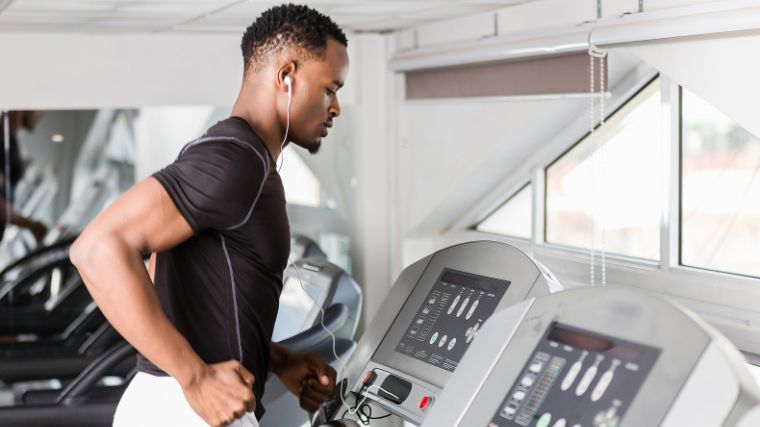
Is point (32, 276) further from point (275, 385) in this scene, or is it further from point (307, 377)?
point (307, 377)

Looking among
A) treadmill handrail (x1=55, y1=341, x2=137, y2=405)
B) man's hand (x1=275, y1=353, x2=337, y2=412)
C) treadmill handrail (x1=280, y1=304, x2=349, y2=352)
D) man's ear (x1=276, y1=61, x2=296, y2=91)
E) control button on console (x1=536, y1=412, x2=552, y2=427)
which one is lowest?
treadmill handrail (x1=55, y1=341, x2=137, y2=405)

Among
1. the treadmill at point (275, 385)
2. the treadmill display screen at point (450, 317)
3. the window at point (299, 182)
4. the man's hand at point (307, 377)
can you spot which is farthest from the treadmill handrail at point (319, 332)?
the window at point (299, 182)

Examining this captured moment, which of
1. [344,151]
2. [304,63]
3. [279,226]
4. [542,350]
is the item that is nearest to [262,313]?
[279,226]

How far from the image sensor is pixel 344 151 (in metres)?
3.91

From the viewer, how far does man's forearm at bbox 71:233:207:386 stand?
61.6 inches

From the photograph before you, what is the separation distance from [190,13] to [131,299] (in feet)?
5.35

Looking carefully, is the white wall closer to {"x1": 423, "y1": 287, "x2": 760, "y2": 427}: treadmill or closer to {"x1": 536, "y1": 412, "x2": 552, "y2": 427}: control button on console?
{"x1": 423, "y1": 287, "x2": 760, "y2": 427}: treadmill

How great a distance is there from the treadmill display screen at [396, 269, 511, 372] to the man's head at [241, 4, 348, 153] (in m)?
0.49

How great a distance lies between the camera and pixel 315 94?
1856 mm

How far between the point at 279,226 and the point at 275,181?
0.29 feet

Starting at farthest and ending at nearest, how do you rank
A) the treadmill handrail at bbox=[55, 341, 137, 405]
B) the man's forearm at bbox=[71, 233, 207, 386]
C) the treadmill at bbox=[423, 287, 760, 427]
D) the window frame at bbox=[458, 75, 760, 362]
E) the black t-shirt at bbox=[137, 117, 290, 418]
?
the treadmill handrail at bbox=[55, 341, 137, 405] → the window frame at bbox=[458, 75, 760, 362] → the black t-shirt at bbox=[137, 117, 290, 418] → the man's forearm at bbox=[71, 233, 207, 386] → the treadmill at bbox=[423, 287, 760, 427]

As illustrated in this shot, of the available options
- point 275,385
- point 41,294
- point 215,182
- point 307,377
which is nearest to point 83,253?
point 215,182

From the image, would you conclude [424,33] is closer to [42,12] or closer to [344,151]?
[344,151]

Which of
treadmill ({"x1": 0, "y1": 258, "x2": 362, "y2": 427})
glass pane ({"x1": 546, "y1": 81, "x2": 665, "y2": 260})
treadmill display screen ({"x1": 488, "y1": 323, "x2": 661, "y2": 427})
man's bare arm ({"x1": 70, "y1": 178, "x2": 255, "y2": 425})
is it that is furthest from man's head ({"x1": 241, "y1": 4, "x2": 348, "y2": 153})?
treadmill ({"x1": 0, "y1": 258, "x2": 362, "y2": 427})
